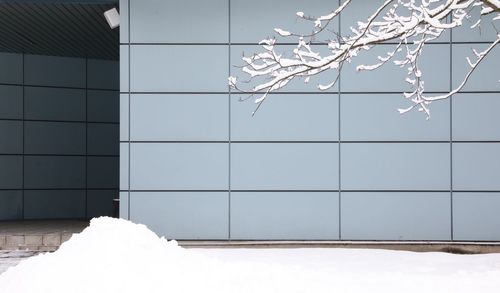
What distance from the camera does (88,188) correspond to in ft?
47.9

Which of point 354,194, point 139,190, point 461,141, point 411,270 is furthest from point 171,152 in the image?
point 461,141

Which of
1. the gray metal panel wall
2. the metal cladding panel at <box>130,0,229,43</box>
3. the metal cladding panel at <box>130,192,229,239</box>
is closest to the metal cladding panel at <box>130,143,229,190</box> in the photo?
the gray metal panel wall

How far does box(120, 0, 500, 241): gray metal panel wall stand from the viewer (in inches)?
362

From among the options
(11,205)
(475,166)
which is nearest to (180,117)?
(475,166)

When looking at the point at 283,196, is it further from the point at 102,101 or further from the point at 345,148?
the point at 102,101

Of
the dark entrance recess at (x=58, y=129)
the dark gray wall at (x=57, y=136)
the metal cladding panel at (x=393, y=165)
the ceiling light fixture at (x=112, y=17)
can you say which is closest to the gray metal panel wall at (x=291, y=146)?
the metal cladding panel at (x=393, y=165)

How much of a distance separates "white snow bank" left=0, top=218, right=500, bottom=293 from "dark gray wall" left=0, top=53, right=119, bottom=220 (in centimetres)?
887

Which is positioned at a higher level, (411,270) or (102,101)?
(102,101)

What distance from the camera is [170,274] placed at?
16.2 feet

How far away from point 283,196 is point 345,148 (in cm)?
140

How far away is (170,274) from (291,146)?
15.4 ft

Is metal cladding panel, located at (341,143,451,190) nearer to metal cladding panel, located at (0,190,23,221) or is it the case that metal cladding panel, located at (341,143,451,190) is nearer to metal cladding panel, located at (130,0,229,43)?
metal cladding panel, located at (130,0,229,43)

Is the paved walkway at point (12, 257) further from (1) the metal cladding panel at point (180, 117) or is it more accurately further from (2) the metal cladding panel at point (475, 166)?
(2) the metal cladding panel at point (475, 166)

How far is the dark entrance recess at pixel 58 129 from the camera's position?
45.3ft
